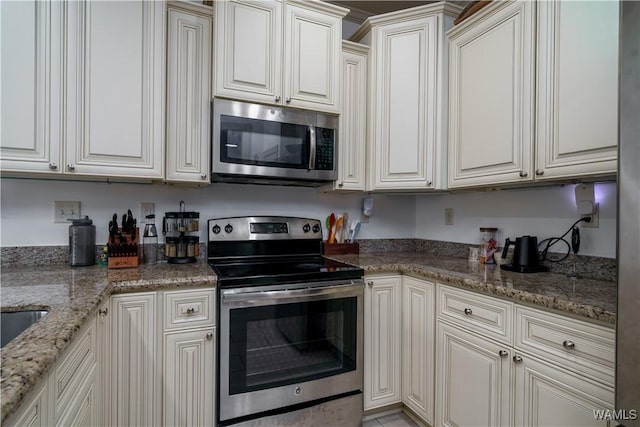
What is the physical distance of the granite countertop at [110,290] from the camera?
688mm

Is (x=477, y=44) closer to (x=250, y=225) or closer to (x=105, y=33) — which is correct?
(x=250, y=225)

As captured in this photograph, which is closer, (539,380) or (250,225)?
(539,380)

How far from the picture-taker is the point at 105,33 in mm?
1531

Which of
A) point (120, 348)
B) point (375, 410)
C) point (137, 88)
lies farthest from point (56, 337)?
point (375, 410)

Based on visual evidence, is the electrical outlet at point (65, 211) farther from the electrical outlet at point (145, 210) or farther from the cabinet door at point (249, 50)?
the cabinet door at point (249, 50)

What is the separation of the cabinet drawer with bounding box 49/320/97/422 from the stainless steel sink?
0.15 metres

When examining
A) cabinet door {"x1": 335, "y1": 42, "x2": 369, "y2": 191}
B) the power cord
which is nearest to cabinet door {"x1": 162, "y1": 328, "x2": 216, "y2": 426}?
cabinet door {"x1": 335, "y1": 42, "x2": 369, "y2": 191}

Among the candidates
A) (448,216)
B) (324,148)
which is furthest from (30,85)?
(448,216)

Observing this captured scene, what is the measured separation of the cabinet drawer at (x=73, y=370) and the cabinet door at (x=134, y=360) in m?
0.21

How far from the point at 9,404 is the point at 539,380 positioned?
59.7 inches

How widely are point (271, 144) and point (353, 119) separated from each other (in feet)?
1.93

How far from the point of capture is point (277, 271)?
5.58 ft

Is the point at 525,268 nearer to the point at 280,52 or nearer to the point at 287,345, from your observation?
the point at 287,345

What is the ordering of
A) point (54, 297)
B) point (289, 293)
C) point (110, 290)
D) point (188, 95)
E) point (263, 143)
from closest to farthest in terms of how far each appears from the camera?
1. point (54, 297)
2. point (110, 290)
3. point (289, 293)
4. point (188, 95)
5. point (263, 143)
